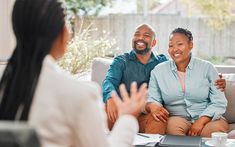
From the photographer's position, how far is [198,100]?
3.08 m

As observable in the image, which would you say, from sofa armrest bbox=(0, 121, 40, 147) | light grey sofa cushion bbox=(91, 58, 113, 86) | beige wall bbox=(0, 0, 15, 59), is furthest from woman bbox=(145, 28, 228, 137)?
sofa armrest bbox=(0, 121, 40, 147)

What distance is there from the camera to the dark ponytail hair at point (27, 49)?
109 centimetres

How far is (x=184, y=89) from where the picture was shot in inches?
121

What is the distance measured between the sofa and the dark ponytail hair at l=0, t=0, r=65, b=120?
7.62ft

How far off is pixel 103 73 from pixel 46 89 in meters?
2.37

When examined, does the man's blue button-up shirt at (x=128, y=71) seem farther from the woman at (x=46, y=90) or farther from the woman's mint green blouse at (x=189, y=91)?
the woman at (x=46, y=90)

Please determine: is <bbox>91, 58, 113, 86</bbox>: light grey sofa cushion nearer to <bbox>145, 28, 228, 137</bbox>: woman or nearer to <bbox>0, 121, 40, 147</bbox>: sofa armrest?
<bbox>145, 28, 228, 137</bbox>: woman

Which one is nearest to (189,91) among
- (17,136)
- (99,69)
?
(99,69)

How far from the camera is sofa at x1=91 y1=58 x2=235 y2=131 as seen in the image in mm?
3232

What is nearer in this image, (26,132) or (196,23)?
(26,132)

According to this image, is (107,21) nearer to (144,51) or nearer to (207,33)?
(207,33)

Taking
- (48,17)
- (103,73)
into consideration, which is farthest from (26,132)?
(103,73)

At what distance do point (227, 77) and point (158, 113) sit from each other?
27.1 inches

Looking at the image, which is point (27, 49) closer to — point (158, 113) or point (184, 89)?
point (158, 113)
